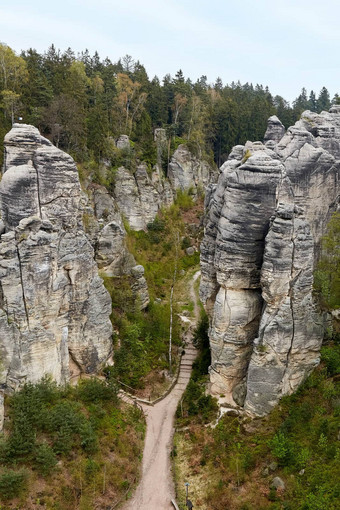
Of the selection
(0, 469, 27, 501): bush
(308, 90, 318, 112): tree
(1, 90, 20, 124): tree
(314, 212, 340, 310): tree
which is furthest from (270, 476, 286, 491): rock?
(308, 90, 318, 112): tree

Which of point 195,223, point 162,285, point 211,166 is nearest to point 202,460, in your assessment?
point 162,285

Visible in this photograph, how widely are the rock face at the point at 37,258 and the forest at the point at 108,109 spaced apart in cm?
1682

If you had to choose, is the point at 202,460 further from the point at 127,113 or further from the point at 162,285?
the point at 127,113

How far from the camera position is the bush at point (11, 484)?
59.0 feet

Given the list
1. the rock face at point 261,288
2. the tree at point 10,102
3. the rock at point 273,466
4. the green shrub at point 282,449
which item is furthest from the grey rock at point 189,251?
the rock at point 273,466

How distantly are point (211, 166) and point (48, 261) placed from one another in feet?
149

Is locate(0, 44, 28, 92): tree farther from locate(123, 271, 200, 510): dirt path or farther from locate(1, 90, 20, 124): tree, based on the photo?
Answer: locate(123, 271, 200, 510): dirt path

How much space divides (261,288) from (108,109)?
40947 mm

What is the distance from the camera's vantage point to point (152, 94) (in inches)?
2539

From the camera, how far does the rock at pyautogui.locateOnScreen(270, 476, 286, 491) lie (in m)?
19.3

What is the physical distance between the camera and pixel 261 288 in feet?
82.4

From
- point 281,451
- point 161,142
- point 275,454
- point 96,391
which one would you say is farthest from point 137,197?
point 281,451

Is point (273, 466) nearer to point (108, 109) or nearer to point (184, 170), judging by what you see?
point (184, 170)

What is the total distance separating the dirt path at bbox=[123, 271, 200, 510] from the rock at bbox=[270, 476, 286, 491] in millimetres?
5303
